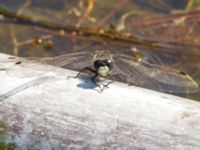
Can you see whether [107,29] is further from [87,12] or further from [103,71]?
[103,71]

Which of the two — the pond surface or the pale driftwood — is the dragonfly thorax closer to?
the pale driftwood

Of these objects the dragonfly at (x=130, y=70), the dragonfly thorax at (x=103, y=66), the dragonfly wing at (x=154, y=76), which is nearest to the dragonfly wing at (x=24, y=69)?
the dragonfly at (x=130, y=70)

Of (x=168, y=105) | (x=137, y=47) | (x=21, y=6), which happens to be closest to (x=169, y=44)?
(x=137, y=47)

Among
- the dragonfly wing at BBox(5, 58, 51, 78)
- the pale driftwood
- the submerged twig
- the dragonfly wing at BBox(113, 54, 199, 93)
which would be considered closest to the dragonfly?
the dragonfly wing at BBox(113, 54, 199, 93)

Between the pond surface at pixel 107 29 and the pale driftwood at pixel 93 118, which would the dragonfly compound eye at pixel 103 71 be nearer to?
the pale driftwood at pixel 93 118

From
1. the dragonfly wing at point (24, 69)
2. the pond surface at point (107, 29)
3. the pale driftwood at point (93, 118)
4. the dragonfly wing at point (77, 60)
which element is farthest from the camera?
the pond surface at point (107, 29)

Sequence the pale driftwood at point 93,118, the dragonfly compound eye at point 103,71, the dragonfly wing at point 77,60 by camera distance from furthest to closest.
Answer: the dragonfly wing at point 77,60 → the dragonfly compound eye at point 103,71 → the pale driftwood at point 93,118
